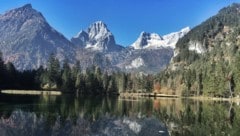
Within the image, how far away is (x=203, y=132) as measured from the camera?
5291cm

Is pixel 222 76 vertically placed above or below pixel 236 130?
above

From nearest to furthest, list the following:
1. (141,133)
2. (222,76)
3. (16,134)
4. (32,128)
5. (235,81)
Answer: (16,134)
(32,128)
(141,133)
(235,81)
(222,76)

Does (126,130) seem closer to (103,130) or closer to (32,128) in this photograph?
(103,130)

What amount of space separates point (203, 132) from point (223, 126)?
9325 millimetres

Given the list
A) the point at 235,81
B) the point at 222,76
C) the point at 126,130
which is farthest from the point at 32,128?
the point at 222,76

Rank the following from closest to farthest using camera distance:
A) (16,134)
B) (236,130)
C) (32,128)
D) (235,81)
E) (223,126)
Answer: (16,134)
(32,128)
(236,130)
(223,126)
(235,81)

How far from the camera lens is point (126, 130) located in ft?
177

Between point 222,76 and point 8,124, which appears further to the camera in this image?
point 222,76

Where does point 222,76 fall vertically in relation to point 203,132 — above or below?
above

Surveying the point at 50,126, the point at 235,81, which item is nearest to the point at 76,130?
the point at 50,126

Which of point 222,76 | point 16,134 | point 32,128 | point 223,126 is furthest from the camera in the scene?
point 222,76

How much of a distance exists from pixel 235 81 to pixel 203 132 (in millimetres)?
137147

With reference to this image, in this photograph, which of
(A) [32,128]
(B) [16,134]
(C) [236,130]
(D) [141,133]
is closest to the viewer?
(B) [16,134]

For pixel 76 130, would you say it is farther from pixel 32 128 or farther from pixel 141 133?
pixel 141 133
